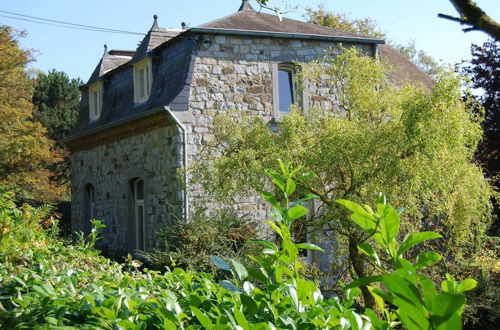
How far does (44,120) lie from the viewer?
123 ft

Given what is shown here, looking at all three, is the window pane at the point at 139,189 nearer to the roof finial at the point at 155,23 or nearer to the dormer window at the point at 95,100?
the dormer window at the point at 95,100

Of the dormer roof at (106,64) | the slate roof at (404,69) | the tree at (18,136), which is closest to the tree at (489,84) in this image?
the slate roof at (404,69)

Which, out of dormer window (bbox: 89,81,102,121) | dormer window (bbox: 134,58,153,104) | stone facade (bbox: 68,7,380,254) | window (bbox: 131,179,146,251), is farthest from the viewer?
dormer window (bbox: 89,81,102,121)

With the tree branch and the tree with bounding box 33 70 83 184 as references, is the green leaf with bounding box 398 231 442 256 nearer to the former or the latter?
the tree branch

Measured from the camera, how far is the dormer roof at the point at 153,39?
1822 centimetres

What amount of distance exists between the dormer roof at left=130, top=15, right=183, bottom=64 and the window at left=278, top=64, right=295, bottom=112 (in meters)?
3.61

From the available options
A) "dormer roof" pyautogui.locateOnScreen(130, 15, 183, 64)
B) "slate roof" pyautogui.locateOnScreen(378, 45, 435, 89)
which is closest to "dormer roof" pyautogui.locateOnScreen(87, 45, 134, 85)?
"dormer roof" pyautogui.locateOnScreen(130, 15, 183, 64)

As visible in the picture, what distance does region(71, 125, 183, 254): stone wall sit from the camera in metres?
A: 16.2

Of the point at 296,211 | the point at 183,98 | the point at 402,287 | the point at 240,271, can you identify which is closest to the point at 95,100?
the point at 183,98

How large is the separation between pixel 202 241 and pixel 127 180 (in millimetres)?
6310

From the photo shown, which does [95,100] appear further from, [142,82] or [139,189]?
[139,189]

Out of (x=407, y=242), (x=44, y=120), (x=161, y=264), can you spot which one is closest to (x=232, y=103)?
(x=161, y=264)

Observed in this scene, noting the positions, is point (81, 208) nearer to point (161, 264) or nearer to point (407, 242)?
point (161, 264)

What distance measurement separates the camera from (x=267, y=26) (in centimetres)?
1692
